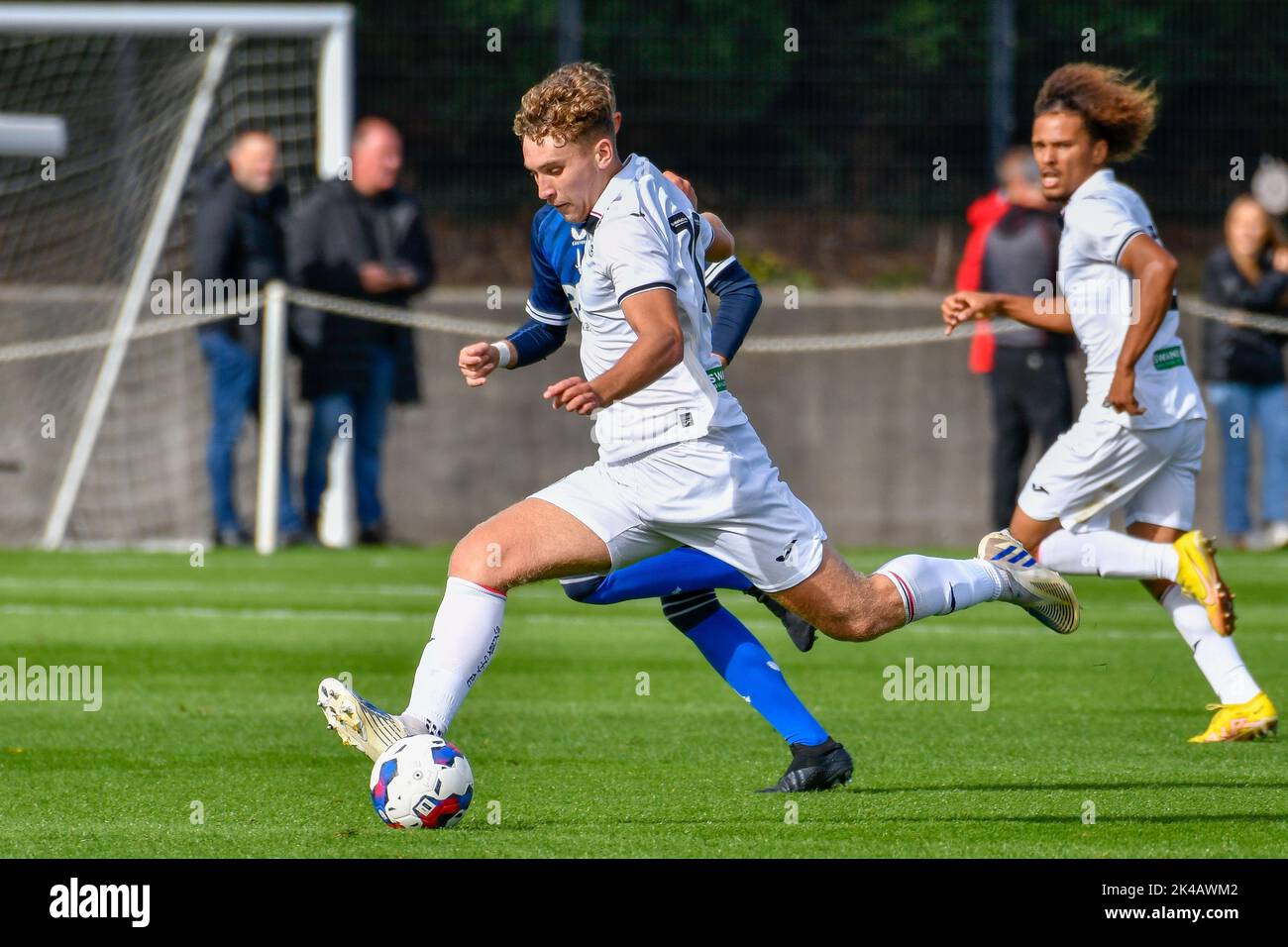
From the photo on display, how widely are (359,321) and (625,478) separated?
9766 mm

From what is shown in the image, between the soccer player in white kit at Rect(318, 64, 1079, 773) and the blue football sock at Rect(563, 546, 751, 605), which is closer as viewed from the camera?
the soccer player in white kit at Rect(318, 64, 1079, 773)

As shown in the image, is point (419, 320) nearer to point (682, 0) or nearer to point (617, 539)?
point (682, 0)

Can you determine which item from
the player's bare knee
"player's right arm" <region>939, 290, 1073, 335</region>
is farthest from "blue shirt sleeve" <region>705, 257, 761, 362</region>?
the player's bare knee

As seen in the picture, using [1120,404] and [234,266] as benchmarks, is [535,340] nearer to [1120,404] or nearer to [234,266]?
[1120,404]

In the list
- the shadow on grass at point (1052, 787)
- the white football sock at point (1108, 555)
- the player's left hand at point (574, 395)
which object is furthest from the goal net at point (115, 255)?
the player's left hand at point (574, 395)

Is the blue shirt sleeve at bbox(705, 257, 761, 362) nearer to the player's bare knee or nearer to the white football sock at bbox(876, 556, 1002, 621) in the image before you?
the white football sock at bbox(876, 556, 1002, 621)

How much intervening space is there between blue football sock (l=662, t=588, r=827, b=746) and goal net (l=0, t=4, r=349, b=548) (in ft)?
31.7

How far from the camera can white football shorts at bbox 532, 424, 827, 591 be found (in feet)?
17.8

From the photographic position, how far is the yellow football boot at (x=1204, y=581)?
7055 millimetres

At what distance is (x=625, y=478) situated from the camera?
18.0ft

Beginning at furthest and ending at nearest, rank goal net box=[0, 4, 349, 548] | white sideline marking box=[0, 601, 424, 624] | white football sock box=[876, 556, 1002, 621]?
goal net box=[0, 4, 349, 548]
white sideline marking box=[0, 601, 424, 624]
white football sock box=[876, 556, 1002, 621]

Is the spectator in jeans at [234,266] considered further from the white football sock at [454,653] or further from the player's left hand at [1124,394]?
the white football sock at [454,653]
